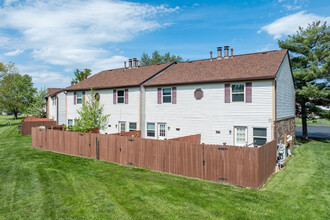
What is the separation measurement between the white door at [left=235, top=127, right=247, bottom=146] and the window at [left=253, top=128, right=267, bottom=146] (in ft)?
2.17

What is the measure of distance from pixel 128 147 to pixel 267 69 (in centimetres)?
1100

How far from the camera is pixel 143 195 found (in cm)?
847

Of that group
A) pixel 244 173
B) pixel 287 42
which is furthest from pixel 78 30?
pixel 287 42

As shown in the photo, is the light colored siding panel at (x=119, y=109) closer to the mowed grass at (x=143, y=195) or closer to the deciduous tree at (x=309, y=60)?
the mowed grass at (x=143, y=195)

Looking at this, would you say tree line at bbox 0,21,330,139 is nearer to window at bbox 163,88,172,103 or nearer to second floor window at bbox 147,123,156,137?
window at bbox 163,88,172,103

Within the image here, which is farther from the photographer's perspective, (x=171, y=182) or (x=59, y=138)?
(x=59, y=138)

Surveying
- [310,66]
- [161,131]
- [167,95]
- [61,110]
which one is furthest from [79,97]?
[310,66]

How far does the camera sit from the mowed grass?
279 inches

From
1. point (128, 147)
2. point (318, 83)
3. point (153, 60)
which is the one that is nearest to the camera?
point (128, 147)

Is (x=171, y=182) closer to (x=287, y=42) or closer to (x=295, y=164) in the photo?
(x=295, y=164)

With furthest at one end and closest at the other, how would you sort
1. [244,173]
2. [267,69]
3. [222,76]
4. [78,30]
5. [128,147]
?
[78,30] < [222,76] < [267,69] < [128,147] < [244,173]

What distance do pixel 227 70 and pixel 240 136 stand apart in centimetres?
545

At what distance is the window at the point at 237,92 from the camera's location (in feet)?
51.2

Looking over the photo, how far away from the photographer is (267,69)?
50.9 ft
